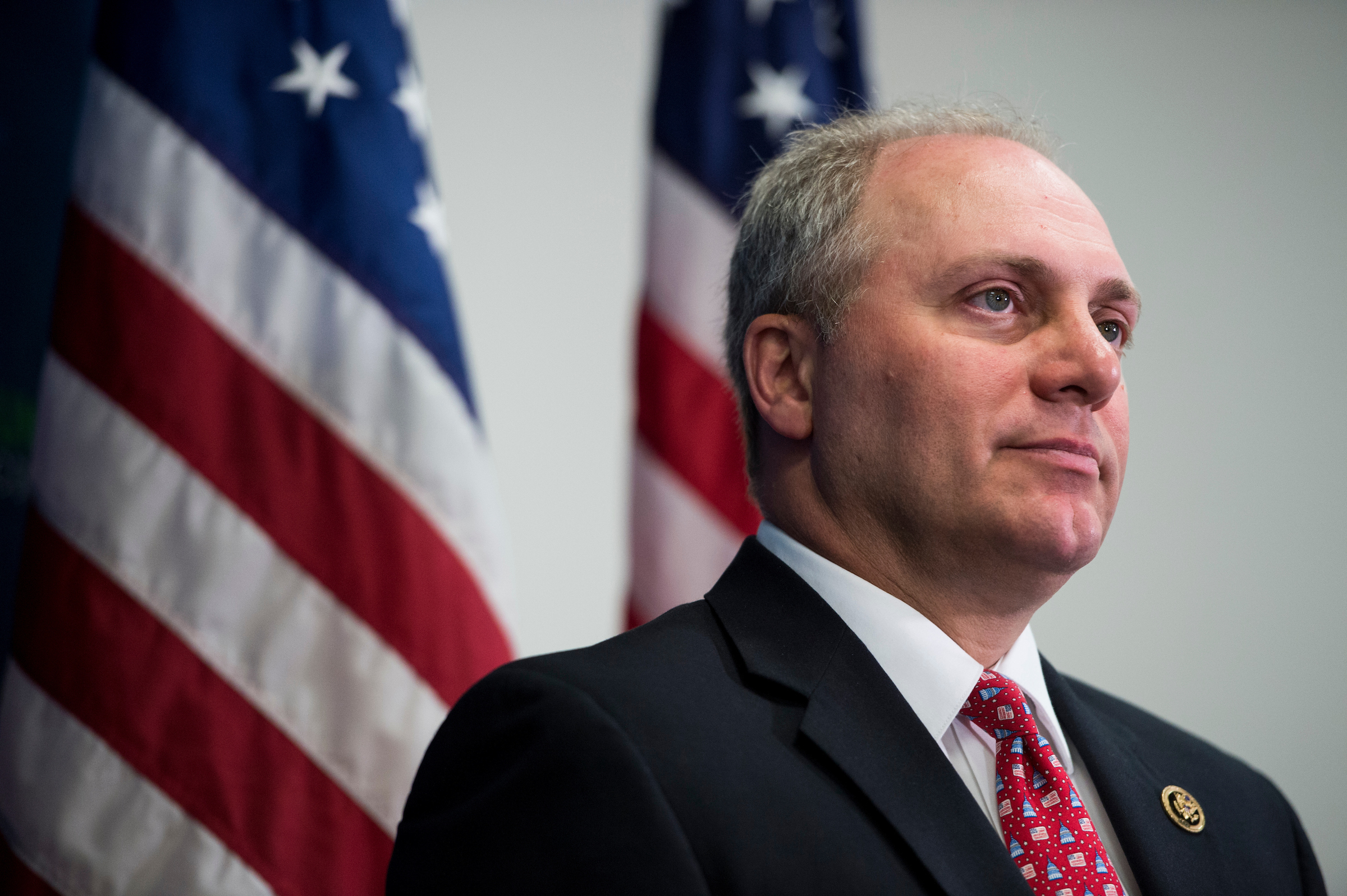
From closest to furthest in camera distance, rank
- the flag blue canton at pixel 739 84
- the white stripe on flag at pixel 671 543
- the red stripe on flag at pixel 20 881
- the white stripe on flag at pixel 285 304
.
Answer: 1. the red stripe on flag at pixel 20 881
2. the white stripe on flag at pixel 285 304
3. the white stripe on flag at pixel 671 543
4. the flag blue canton at pixel 739 84

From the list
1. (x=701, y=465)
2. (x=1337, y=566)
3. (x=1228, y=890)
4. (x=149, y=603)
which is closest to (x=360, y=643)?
(x=149, y=603)

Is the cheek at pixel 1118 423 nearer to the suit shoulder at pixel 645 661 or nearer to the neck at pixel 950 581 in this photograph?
the neck at pixel 950 581

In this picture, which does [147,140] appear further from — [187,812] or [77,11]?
[187,812]

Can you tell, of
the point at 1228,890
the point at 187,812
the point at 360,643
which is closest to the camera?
the point at 1228,890

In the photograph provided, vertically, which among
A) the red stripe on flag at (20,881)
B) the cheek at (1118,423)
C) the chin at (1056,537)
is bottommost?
the red stripe on flag at (20,881)

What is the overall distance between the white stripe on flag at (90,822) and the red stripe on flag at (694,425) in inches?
48.4

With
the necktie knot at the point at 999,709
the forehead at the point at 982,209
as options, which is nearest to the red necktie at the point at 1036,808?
the necktie knot at the point at 999,709

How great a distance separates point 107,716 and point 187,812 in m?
0.21

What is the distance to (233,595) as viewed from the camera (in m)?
1.97

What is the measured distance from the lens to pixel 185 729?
191 centimetres

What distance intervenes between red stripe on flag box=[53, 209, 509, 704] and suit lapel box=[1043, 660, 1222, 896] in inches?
41.4

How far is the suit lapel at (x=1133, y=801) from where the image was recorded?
1324 millimetres

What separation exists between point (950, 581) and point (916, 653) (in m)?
0.10

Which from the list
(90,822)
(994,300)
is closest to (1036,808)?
(994,300)
